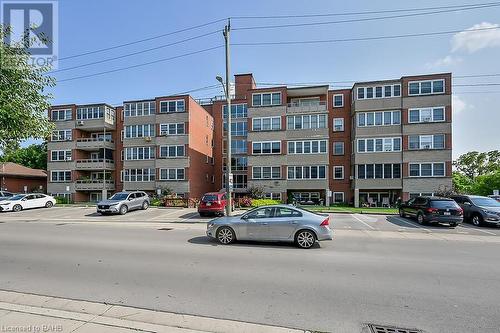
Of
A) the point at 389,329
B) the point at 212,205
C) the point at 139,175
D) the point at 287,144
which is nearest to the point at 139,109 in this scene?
the point at 139,175

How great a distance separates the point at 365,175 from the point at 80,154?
3646cm

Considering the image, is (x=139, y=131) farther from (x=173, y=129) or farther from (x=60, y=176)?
(x=60, y=176)

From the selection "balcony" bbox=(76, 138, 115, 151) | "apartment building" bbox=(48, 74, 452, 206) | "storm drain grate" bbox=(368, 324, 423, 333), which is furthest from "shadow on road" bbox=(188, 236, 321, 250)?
"balcony" bbox=(76, 138, 115, 151)

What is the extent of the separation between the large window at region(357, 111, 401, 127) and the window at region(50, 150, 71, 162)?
3697cm

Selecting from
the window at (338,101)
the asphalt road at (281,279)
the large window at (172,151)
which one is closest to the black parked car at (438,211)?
the asphalt road at (281,279)

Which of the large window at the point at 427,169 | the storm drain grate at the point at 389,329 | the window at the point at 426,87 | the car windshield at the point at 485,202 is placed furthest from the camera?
the window at the point at 426,87

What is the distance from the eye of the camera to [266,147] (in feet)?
113

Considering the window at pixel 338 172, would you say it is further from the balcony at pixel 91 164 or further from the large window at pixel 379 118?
the balcony at pixel 91 164

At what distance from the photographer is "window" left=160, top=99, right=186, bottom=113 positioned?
35469 mm

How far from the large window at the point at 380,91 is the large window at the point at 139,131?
969 inches

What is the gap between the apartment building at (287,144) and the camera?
3069 centimetres

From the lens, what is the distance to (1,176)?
41.8m

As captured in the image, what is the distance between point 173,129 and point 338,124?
64.7 ft

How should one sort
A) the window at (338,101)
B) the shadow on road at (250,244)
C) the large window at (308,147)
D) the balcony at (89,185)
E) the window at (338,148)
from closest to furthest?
→ the shadow on road at (250,244)
the large window at (308,147)
the window at (338,148)
the window at (338,101)
the balcony at (89,185)
